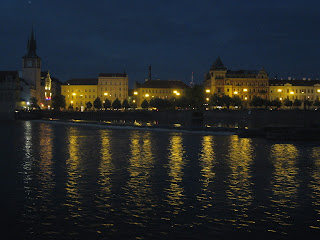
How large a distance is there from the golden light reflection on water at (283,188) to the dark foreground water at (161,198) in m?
0.04

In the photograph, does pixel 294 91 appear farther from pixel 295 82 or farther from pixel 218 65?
pixel 218 65

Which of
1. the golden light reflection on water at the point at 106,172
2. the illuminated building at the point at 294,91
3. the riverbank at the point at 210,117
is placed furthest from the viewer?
the illuminated building at the point at 294,91

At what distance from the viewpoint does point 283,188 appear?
19125 mm

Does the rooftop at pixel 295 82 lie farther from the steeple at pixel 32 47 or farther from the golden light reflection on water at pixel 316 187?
the golden light reflection on water at pixel 316 187

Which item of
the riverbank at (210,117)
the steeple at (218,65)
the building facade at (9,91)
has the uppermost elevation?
the steeple at (218,65)

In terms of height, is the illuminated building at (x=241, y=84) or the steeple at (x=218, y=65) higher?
the steeple at (x=218, y=65)

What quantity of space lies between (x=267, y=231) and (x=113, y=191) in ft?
24.7

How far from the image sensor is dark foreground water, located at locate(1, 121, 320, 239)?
13023mm

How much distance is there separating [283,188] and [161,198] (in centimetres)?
565

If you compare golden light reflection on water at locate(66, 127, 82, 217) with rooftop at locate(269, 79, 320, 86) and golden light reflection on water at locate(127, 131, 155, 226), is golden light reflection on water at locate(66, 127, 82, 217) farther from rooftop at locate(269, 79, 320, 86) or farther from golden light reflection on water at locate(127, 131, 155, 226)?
Answer: rooftop at locate(269, 79, 320, 86)

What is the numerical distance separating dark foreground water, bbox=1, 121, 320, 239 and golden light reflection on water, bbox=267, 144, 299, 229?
0.04 meters

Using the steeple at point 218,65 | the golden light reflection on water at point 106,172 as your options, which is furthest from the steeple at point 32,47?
the golden light reflection on water at point 106,172

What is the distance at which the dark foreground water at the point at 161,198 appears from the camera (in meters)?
13.0

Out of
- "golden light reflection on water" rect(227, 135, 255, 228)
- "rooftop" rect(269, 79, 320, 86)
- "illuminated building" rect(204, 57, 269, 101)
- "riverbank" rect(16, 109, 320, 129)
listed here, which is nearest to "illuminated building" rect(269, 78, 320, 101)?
"rooftop" rect(269, 79, 320, 86)
